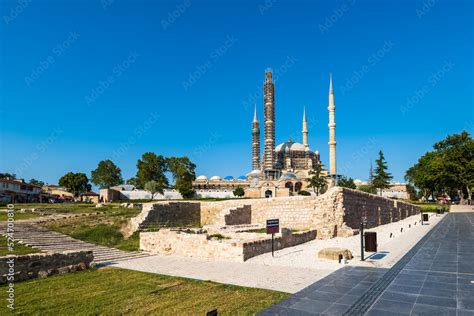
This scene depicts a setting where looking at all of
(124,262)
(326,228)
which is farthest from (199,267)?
(326,228)

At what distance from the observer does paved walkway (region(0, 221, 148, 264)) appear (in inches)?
497

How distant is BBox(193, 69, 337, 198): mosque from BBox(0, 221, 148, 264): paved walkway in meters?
56.7

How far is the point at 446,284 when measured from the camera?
24.3 feet

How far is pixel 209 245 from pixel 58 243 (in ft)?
22.6

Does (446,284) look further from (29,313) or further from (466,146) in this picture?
(466,146)

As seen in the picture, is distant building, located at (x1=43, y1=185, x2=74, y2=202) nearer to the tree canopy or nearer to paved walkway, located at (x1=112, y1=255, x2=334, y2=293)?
paved walkway, located at (x1=112, y1=255, x2=334, y2=293)

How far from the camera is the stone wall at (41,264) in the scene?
8.73 m

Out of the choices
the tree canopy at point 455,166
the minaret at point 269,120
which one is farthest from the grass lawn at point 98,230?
the minaret at point 269,120

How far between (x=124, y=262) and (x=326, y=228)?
35.1 ft

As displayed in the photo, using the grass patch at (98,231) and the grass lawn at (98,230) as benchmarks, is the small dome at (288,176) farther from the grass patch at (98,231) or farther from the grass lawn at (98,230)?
the grass patch at (98,231)

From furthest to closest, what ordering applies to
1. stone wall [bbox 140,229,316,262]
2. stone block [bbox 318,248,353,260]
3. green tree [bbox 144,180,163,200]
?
green tree [bbox 144,180,163,200] < stone wall [bbox 140,229,316,262] < stone block [bbox 318,248,353,260]

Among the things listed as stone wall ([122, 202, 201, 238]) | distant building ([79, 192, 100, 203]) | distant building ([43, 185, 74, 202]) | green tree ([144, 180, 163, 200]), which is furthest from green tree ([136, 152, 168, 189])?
stone wall ([122, 202, 201, 238])

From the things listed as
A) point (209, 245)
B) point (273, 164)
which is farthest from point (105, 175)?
point (209, 245)

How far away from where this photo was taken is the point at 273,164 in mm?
90562
